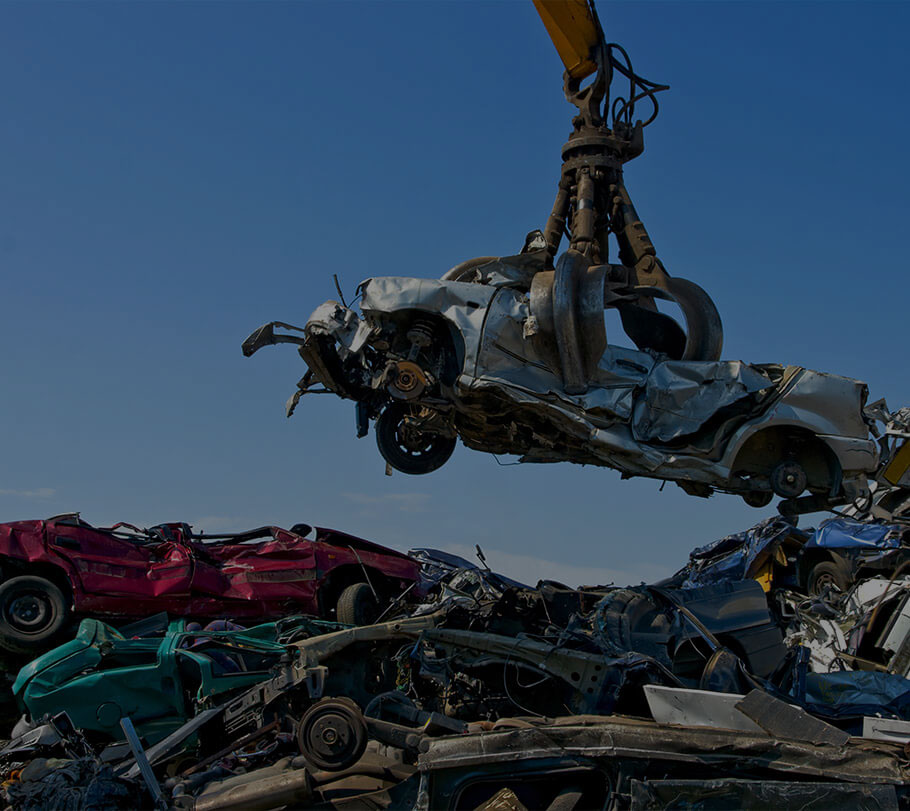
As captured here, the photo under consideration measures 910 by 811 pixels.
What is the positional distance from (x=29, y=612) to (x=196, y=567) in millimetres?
1801

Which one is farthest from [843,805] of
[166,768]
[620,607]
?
[166,768]

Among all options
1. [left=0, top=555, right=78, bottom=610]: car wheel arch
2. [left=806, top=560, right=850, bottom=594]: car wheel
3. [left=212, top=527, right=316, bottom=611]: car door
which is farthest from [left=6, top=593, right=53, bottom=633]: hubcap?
[left=806, top=560, right=850, bottom=594]: car wheel

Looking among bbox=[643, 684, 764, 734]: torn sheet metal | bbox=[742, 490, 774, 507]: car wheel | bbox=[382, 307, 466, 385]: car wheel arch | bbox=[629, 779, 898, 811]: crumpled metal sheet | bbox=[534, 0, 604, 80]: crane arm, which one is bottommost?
bbox=[629, 779, 898, 811]: crumpled metal sheet

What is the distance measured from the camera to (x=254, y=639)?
8.21m

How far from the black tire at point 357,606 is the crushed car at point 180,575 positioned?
12 millimetres

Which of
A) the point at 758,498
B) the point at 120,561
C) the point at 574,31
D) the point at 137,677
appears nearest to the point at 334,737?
the point at 137,677

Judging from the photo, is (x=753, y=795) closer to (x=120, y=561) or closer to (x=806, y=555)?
(x=120, y=561)

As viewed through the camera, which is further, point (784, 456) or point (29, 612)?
point (784, 456)

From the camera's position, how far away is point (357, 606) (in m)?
10.7

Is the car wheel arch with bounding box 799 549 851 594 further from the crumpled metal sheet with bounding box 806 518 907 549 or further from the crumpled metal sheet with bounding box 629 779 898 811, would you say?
the crumpled metal sheet with bounding box 629 779 898 811

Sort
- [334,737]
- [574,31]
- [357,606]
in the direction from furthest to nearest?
1. [574,31]
2. [357,606]
3. [334,737]

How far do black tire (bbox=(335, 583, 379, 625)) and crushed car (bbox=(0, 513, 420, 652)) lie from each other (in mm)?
12

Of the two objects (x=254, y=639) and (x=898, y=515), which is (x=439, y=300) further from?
(x=898, y=515)

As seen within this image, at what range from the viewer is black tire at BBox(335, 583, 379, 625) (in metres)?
10.6
